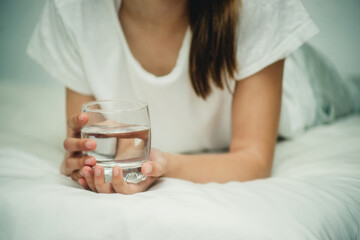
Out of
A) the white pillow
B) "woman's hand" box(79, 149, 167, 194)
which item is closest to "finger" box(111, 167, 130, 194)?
"woman's hand" box(79, 149, 167, 194)

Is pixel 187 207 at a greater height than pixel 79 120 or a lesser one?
lesser

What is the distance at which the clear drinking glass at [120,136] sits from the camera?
53 cm

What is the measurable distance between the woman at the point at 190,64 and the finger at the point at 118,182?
0.51ft

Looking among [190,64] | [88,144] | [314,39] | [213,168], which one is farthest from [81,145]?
[314,39]

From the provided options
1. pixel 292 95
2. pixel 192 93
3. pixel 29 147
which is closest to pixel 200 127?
pixel 192 93

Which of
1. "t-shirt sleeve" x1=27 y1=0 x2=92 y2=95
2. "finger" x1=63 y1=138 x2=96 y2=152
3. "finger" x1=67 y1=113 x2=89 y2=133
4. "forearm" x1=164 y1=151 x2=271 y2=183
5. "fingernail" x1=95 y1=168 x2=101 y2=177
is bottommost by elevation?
"forearm" x1=164 y1=151 x2=271 y2=183

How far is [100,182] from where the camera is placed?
0.55 metres

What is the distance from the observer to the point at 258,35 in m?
0.87

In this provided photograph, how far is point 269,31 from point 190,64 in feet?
0.73

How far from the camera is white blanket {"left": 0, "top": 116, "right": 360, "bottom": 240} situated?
18.5 inches

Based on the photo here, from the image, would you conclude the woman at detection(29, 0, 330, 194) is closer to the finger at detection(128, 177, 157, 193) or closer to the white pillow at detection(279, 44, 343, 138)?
the finger at detection(128, 177, 157, 193)

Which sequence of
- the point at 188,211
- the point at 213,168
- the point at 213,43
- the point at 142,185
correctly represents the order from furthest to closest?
the point at 213,43 → the point at 213,168 → the point at 142,185 → the point at 188,211

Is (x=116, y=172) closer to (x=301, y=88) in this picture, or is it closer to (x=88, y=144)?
(x=88, y=144)

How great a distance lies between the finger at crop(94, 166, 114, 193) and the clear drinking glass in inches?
0.4
